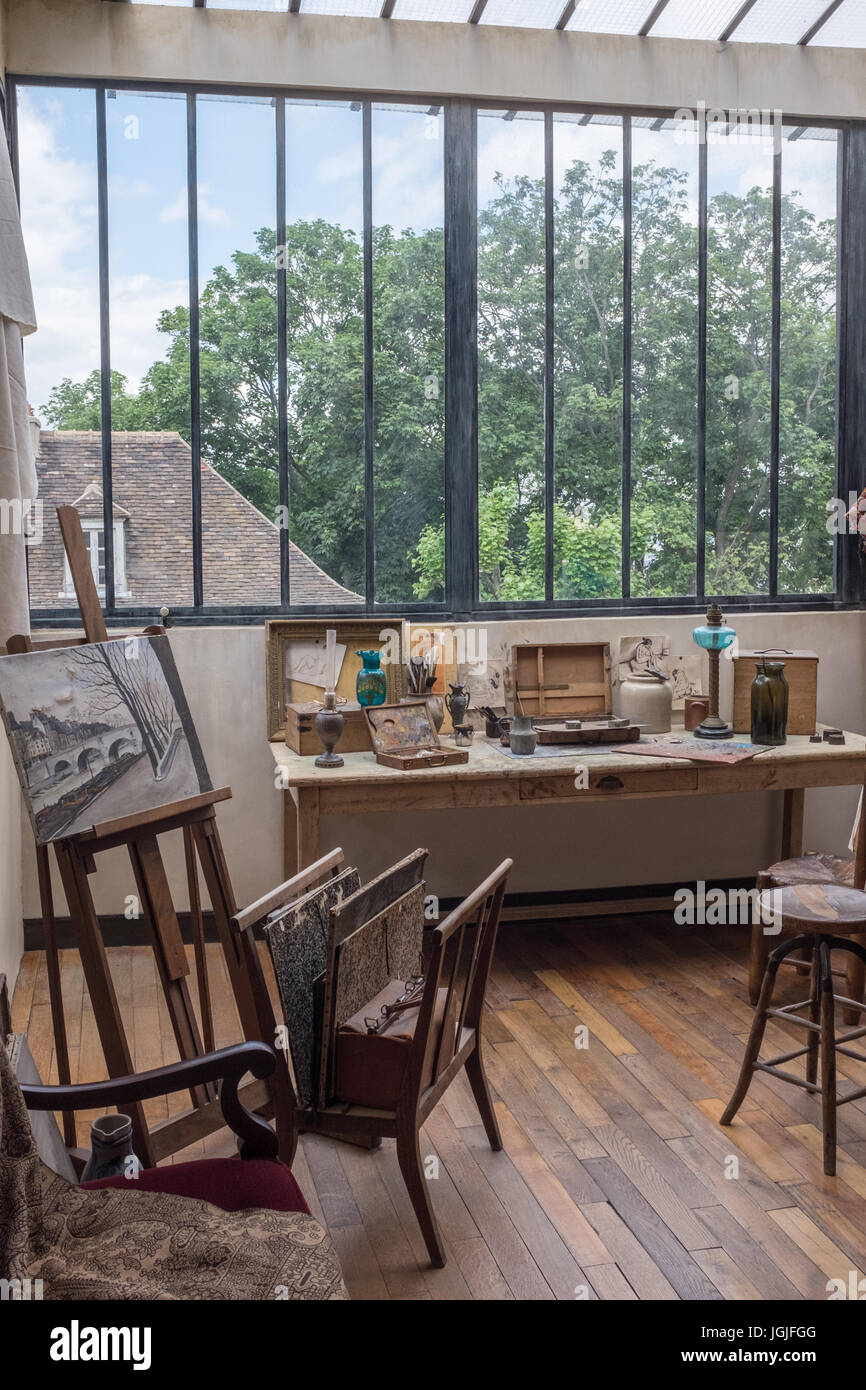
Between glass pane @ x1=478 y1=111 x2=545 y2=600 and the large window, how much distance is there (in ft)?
0.04

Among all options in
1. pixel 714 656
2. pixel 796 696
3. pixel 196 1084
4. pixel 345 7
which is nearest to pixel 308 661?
pixel 714 656

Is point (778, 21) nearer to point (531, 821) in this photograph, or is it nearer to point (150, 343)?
point (150, 343)

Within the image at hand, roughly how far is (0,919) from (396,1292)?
2.24 meters

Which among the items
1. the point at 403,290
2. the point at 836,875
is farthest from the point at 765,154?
the point at 836,875

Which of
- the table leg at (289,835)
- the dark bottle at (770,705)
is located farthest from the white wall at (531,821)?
the dark bottle at (770,705)

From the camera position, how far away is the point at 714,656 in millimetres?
5074

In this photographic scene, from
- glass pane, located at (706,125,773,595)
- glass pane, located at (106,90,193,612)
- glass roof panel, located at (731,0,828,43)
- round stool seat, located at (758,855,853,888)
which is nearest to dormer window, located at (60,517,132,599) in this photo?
glass pane, located at (106,90,193,612)

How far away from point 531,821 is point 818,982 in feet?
6.85

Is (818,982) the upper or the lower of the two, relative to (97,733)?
lower

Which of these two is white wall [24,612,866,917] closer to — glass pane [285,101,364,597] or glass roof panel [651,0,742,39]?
glass pane [285,101,364,597]

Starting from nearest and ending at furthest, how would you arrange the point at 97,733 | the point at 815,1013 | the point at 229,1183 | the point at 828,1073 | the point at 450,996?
the point at 229,1183, the point at 450,996, the point at 97,733, the point at 828,1073, the point at 815,1013

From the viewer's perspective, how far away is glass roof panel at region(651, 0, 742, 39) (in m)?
5.07

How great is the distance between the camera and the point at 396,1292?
2717 mm

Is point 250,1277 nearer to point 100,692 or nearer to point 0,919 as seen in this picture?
point 100,692
